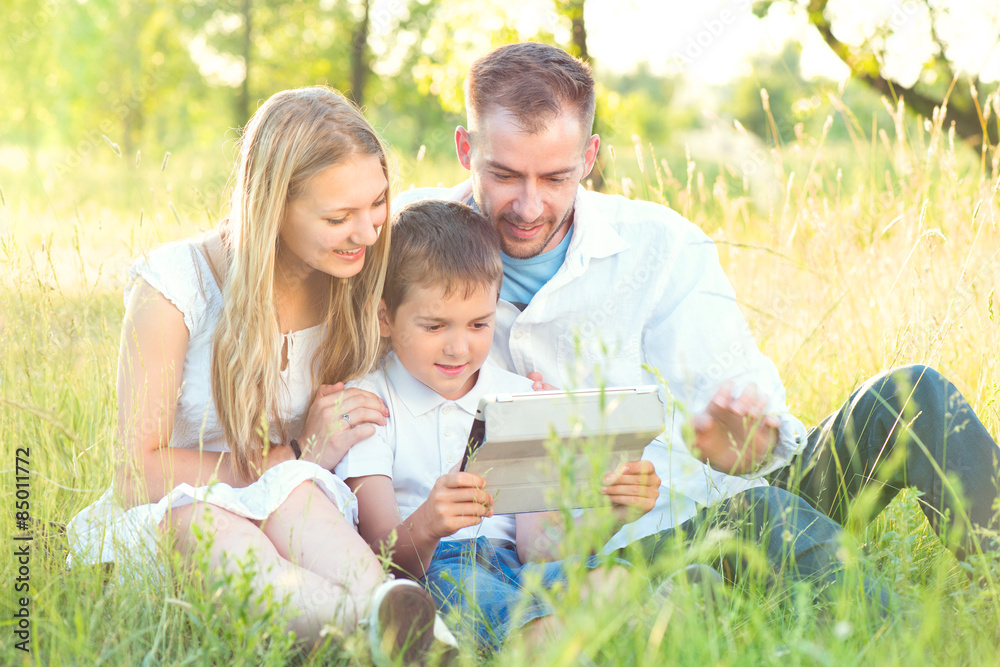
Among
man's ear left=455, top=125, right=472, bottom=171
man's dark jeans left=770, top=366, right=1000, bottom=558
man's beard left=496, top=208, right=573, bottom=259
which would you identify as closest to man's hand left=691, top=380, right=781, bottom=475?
man's dark jeans left=770, top=366, right=1000, bottom=558

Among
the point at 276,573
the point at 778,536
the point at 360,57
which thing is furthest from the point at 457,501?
the point at 360,57

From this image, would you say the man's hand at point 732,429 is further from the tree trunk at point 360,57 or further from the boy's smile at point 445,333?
the tree trunk at point 360,57

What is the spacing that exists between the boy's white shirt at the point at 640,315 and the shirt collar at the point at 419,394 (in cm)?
25

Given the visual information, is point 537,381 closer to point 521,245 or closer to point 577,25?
point 521,245

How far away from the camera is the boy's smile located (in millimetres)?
2291

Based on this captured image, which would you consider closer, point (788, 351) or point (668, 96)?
point (788, 351)

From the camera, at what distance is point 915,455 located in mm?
2070

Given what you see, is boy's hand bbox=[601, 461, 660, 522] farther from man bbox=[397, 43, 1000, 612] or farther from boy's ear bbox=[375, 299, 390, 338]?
boy's ear bbox=[375, 299, 390, 338]

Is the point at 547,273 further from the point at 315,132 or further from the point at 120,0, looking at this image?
the point at 120,0

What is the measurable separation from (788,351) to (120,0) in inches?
824

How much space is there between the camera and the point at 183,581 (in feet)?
5.98

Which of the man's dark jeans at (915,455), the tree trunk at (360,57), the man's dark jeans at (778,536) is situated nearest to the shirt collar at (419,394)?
the man's dark jeans at (778,536)

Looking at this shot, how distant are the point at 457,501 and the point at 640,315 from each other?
974mm

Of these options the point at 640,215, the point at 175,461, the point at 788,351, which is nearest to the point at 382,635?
the point at 175,461
